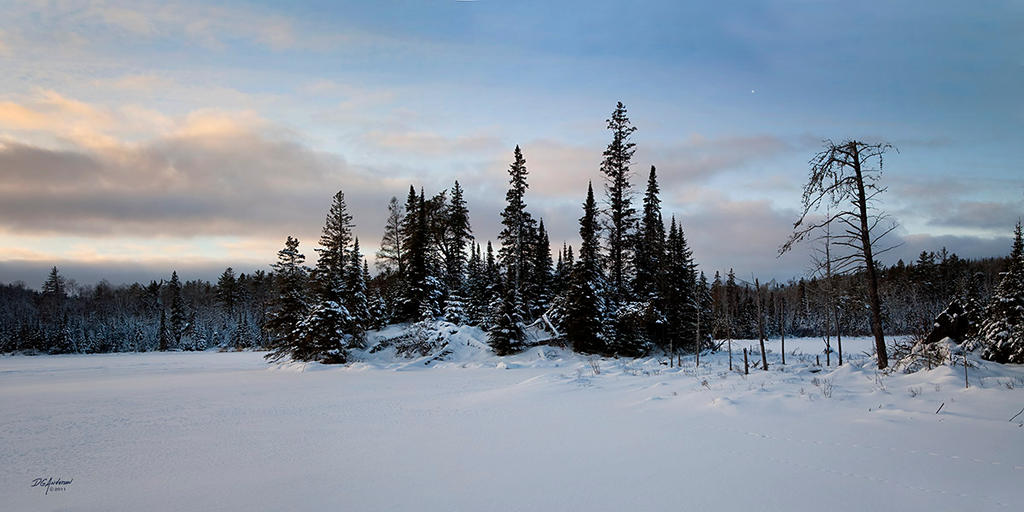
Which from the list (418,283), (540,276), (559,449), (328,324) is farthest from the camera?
(540,276)

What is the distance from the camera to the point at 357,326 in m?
31.6

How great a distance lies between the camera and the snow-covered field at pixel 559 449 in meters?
6.05

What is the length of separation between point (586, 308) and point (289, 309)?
2260 centimetres

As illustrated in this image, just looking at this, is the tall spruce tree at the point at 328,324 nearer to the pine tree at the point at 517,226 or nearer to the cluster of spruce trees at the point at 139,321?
the pine tree at the point at 517,226

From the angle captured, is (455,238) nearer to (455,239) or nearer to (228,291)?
(455,239)

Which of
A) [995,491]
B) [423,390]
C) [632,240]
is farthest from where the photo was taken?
[632,240]

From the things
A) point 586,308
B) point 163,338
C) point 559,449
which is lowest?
point 163,338

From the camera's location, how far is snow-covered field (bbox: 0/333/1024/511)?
238 inches

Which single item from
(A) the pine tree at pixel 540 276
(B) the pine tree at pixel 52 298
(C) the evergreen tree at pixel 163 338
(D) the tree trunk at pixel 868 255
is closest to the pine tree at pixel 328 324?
(A) the pine tree at pixel 540 276

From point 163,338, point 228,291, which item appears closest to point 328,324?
point 163,338

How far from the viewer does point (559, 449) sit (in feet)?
27.4

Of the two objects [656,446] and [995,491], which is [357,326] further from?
[995,491]

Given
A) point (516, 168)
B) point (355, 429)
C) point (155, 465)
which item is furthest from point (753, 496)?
point (516, 168)

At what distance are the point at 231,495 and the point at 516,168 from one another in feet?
117
